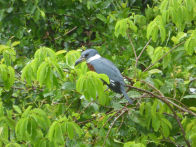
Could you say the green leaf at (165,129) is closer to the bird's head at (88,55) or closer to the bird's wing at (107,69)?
the bird's wing at (107,69)

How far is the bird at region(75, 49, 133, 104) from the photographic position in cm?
251

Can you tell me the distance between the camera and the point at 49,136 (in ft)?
6.57

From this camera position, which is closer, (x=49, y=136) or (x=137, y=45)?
(x=49, y=136)

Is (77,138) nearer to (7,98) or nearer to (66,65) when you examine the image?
(66,65)

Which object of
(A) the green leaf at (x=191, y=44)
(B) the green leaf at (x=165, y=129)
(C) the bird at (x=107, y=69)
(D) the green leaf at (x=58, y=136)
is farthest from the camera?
(C) the bird at (x=107, y=69)

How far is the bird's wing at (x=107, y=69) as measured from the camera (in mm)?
2600

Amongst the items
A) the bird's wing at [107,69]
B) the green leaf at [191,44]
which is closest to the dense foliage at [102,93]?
the green leaf at [191,44]

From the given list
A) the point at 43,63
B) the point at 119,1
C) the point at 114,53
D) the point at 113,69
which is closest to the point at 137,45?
the point at 114,53

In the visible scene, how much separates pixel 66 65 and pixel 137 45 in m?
1.56

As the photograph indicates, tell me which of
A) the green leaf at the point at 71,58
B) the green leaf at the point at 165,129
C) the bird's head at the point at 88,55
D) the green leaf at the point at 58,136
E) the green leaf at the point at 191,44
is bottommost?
the green leaf at the point at 165,129

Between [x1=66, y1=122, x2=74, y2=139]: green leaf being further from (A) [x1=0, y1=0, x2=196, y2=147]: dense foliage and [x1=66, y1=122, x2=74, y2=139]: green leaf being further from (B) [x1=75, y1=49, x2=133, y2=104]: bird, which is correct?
(B) [x1=75, y1=49, x2=133, y2=104]: bird

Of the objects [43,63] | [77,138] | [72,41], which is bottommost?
[77,138]

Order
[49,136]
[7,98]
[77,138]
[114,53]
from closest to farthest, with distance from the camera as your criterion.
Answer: [49,136] < [77,138] < [7,98] < [114,53]

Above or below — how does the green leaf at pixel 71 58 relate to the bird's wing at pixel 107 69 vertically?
above
